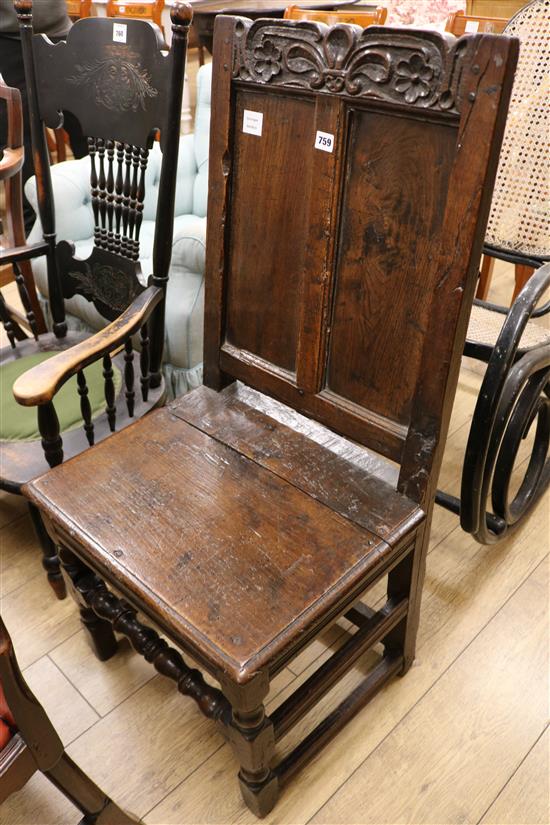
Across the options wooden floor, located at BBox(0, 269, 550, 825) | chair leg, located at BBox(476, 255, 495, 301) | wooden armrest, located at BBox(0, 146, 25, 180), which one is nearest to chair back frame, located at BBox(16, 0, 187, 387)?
wooden armrest, located at BBox(0, 146, 25, 180)

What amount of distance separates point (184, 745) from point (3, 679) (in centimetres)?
→ 63

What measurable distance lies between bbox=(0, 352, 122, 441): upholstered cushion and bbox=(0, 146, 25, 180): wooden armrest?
45cm

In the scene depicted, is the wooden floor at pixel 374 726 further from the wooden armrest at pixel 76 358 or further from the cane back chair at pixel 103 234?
the wooden armrest at pixel 76 358

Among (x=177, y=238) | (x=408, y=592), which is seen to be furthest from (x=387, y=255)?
(x=177, y=238)

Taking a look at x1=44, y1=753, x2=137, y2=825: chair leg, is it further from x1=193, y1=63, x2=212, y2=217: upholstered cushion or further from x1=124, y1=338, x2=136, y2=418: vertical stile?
x1=193, y1=63, x2=212, y2=217: upholstered cushion

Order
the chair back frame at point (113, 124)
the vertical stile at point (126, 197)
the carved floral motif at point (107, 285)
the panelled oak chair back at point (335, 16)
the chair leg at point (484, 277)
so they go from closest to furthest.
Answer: the chair back frame at point (113, 124) → the vertical stile at point (126, 197) → the carved floral motif at point (107, 285) → the chair leg at point (484, 277) → the panelled oak chair back at point (335, 16)

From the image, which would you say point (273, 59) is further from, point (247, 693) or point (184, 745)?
point (184, 745)

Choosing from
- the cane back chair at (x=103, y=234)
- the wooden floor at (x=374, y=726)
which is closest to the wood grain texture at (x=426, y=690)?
the wooden floor at (x=374, y=726)

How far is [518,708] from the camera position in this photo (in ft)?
4.34

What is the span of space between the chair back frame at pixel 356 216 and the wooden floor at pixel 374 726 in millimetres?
552

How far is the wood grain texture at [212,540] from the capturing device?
35.0 inches

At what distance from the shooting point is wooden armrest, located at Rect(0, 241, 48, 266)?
1.54 metres

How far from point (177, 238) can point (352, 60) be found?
0.95m

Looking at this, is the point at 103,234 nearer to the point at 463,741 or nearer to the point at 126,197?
the point at 126,197
